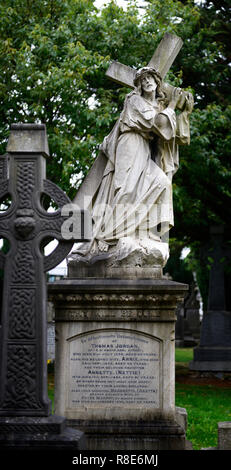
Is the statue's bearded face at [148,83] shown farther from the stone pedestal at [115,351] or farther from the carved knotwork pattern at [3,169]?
the carved knotwork pattern at [3,169]

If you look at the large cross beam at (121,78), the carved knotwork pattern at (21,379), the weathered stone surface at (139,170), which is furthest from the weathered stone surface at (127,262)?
the carved knotwork pattern at (21,379)

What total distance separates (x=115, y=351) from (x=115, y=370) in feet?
0.65

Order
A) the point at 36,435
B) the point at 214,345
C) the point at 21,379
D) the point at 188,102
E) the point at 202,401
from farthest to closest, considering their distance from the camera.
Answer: the point at 214,345 → the point at 202,401 → the point at 188,102 → the point at 21,379 → the point at 36,435

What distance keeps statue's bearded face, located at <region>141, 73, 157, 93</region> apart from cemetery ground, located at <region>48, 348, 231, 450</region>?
4312 millimetres

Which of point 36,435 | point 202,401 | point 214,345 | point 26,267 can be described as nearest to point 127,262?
point 26,267

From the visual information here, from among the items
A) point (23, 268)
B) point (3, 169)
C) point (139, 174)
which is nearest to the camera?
point (23, 268)

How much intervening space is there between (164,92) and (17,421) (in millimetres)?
4680

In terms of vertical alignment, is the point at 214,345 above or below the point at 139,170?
below

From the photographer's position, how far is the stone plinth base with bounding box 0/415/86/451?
4.14m

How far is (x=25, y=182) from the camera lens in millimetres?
4578

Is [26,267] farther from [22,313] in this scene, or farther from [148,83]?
[148,83]

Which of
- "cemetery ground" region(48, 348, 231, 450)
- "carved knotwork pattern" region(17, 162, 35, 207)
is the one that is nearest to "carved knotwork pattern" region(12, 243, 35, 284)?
"carved knotwork pattern" region(17, 162, 35, 207)

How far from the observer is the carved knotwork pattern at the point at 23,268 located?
176 inches

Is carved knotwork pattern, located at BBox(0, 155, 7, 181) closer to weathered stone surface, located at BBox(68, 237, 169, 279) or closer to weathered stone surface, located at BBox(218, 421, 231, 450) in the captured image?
weathered stone surface, located at BBox(68, 237, 169, 279)
